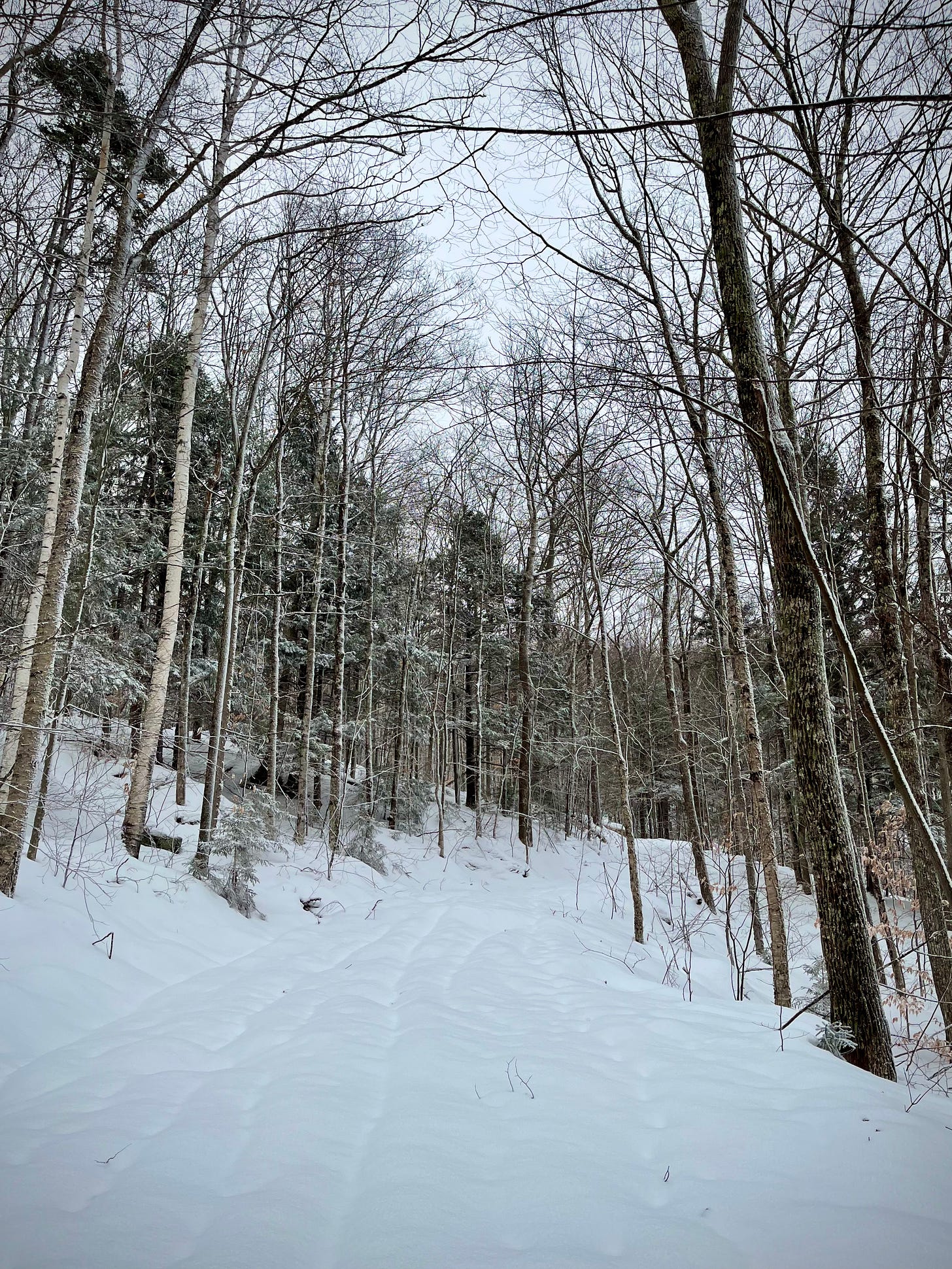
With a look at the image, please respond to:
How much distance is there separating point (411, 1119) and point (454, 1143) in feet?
0.83

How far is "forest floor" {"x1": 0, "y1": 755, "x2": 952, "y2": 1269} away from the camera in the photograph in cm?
163

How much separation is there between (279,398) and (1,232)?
460 cm

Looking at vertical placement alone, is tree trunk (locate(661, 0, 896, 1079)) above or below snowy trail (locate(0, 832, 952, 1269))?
above

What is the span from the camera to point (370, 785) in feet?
43.4

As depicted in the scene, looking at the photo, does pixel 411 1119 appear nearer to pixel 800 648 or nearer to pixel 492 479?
pixel 800 648

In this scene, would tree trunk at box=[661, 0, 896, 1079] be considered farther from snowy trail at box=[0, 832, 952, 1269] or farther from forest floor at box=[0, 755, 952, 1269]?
snowy trail at box=[0, 832, 952, 1269]

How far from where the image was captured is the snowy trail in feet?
5.31

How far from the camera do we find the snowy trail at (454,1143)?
1.62 m

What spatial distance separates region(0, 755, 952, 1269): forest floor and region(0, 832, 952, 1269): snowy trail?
10mm

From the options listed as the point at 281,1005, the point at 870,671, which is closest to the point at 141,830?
the point at 281,1005

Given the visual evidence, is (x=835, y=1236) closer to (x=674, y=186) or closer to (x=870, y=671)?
(x=674, y=186)

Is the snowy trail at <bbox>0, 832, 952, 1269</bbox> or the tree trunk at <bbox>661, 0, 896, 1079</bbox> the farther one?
the tree trunk at <bbox>661, 0, 896, 1079</bbox>

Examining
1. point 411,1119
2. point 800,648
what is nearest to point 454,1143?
point 411,1119

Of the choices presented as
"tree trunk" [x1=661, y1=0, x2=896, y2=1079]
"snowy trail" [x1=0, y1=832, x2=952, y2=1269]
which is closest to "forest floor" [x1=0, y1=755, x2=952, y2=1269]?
"snowy trail" [x1=0, y1=832, x2=952, y2=1269]
